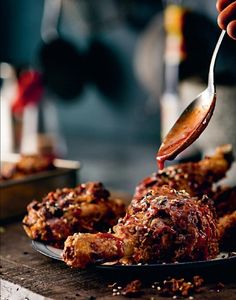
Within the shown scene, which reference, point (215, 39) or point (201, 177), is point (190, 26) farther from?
point (201, 177)

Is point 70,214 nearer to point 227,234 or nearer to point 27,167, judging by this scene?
point 227,234

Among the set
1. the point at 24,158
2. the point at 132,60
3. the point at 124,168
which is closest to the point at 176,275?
the point at 24,158

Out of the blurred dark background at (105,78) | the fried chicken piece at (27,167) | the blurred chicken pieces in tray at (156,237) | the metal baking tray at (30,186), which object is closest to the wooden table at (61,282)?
the blurred chicken pieces in tray at (156,237)

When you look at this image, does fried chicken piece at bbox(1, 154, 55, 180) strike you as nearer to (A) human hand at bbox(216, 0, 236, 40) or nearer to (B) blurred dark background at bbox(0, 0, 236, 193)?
(A) human hand at bbox(216, 0, 236, 40)

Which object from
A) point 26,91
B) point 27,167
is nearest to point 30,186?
point 27,167

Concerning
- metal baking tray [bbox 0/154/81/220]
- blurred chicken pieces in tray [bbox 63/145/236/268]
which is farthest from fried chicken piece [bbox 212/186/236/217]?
metal baking tray [bbox 0/154/81/220]

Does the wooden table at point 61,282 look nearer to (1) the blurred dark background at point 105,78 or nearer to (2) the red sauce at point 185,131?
(2) the red sauce at point 185,131
